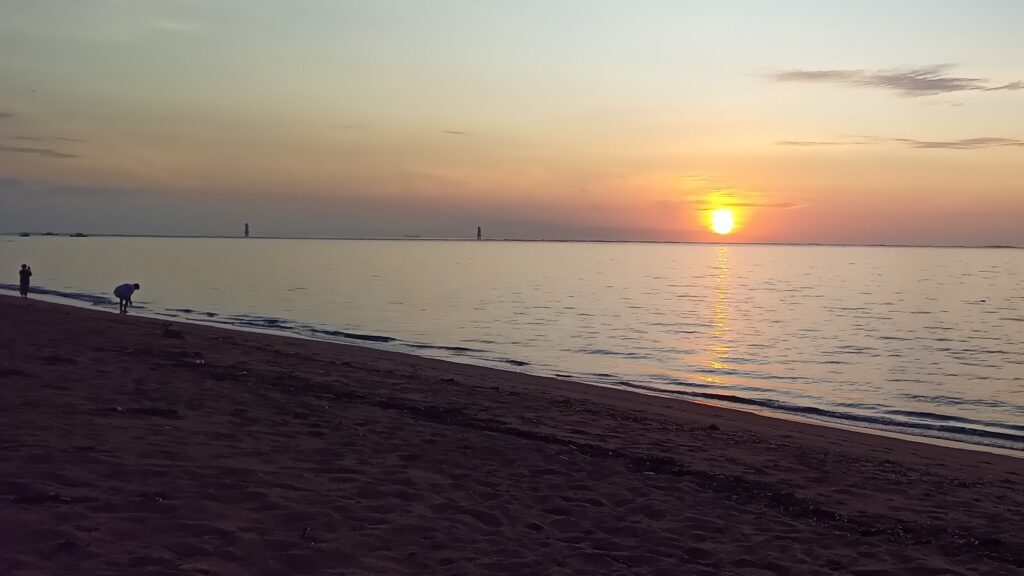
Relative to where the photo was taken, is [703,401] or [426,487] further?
[703,401]

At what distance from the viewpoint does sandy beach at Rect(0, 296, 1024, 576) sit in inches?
243

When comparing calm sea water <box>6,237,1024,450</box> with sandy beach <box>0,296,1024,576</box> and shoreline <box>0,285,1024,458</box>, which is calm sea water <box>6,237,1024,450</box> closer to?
shoreline <box>0,285,1024,458</box>

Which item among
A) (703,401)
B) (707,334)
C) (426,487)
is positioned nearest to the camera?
(426,487)

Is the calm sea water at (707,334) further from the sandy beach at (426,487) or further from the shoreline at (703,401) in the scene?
the sandy beach at (426,487)

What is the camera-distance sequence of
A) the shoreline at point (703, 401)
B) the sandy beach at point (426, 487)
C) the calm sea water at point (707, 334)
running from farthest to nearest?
1. the calm sea water at point (707, 334)
2. the shoreline at point (703, 401)
3. the sandy beach at point (426, 487)

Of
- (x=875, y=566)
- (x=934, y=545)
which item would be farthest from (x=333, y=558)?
(x=934, y=545)

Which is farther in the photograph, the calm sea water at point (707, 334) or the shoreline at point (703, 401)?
the calm sea water at point (707, 334)

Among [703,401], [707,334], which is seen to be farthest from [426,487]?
[707,334]

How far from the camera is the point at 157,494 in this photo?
6.84 m

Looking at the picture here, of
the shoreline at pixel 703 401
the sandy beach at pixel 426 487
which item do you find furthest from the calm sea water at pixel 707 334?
the sandy beach at pixel 426 487

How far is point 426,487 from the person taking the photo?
27.1 ft

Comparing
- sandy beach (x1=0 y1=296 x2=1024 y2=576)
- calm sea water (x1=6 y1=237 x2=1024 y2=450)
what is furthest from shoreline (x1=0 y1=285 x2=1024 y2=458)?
sandy beach (x1=0 y1=296 x2=1024 y2=576)

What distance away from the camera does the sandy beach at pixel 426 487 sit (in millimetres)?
6160

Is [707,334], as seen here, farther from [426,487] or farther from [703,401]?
[426,487]
